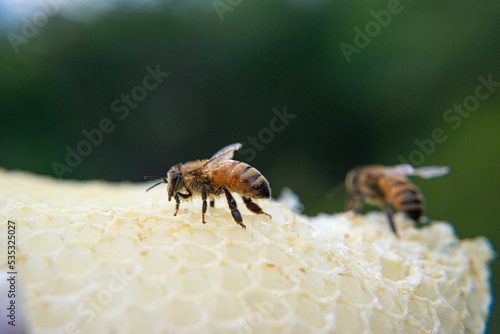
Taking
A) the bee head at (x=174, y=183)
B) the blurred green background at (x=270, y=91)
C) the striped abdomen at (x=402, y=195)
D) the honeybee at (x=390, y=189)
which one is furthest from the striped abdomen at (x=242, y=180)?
the blurred green background at (x=270, y=91)

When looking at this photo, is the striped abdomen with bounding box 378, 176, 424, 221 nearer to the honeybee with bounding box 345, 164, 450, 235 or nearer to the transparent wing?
the honeybee with bounding box 345, 164, 450, 235

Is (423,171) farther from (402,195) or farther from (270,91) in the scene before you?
(270,91)

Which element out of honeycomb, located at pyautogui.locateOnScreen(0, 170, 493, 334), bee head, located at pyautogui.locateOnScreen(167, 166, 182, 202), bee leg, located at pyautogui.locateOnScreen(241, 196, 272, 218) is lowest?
honeycomb, located at pyautogui.locateOnScreen(0, 170, 493, 334)

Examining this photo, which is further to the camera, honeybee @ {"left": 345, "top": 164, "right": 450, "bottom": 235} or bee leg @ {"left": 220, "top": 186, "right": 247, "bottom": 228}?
honeybee @ {"left": 345, "top": 164, "right": 450, "bottom": 235}

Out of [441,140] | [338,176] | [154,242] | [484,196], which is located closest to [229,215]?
[154,242]

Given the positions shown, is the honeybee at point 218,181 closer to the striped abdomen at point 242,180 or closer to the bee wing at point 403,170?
the striped abdomen at point 242,180

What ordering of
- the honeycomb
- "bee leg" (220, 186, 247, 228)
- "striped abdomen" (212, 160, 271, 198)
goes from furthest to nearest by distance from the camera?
"striped abdomen" (212, 160, 271, 198)
"bee leg" (220, 186, 247, 228)
the honeycomb

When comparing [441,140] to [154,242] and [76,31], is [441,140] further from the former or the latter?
[76,31]

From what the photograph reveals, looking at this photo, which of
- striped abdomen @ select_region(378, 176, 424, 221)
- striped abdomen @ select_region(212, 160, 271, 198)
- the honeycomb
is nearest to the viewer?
the honeycomb

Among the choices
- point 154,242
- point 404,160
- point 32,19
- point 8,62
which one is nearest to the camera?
point 154,242

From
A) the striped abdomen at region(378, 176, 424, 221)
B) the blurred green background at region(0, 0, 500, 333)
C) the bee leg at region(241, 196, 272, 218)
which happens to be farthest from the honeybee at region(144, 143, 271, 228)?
the blurred green background at region(0, 0, 500, 333)
